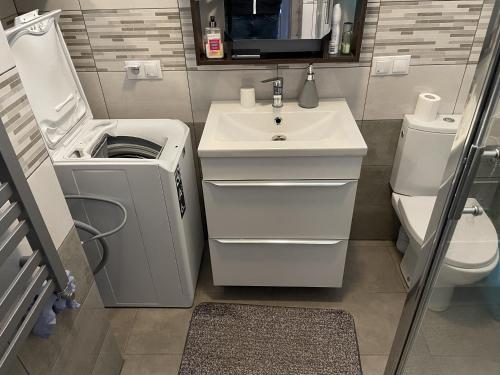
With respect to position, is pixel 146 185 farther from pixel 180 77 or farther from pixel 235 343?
pixel 235 343

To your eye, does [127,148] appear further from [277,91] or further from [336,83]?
[336,83]

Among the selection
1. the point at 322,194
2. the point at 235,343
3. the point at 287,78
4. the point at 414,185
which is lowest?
the point at 235,343

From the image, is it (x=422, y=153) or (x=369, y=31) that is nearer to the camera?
(x=369, y=31)

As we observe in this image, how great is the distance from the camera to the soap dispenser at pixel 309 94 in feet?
5.82

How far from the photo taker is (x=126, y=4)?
1.71 metres

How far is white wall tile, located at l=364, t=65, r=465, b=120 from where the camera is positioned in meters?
1.81

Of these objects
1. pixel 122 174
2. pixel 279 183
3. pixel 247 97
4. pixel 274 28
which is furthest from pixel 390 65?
pixel 122 174

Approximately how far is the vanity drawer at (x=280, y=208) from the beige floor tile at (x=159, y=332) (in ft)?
1.58

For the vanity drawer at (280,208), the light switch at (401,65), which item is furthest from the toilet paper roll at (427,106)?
the vanity drawer at (280,208)

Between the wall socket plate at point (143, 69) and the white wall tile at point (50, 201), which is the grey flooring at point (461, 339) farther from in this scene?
the wall socket plate at point (143, 69)

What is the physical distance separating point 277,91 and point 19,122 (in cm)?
104

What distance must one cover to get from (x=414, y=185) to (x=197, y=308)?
1191 mm

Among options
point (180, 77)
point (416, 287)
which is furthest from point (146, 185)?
point (416, 287)

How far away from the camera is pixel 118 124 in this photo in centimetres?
184
